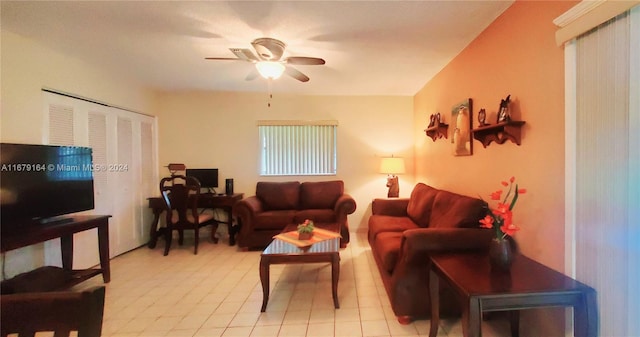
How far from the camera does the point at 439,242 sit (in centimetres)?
176

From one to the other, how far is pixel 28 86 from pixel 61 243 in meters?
1.52

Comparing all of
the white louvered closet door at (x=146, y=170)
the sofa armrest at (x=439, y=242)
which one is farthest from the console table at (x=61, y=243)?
the sofa armrest at (x=439, y=242)

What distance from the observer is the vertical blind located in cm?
117

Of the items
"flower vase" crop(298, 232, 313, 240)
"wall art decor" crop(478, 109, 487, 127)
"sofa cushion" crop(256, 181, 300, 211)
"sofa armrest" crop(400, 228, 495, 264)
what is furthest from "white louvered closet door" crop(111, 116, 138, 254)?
"wall art decor" crop(478, 109, 487, 127)

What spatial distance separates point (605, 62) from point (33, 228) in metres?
4.03

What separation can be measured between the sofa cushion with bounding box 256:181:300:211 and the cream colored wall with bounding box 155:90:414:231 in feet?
0.91

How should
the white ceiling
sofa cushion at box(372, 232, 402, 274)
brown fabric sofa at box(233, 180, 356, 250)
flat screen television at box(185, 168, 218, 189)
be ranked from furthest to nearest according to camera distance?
flat screen television at box(185, 168, 218, 189), brown fabric sofa at box(233, 180, 356, 250), sofa cushion at box(372, 232, 402, 274), the white ceiling

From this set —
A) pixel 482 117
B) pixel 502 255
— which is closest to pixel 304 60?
pixel 482 117

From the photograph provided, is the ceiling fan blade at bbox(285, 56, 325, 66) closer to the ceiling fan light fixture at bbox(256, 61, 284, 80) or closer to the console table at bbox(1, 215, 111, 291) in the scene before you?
the ceiling fan light fixture at bbox(256, 61, 284, 80)

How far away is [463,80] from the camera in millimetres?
2637

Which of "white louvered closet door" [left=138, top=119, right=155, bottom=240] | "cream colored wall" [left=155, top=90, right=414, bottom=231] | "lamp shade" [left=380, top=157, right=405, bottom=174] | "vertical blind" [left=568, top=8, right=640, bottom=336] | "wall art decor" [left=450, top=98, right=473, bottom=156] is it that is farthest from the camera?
"cream colored wall" [left=155, top=90, right=414, bottom=231]

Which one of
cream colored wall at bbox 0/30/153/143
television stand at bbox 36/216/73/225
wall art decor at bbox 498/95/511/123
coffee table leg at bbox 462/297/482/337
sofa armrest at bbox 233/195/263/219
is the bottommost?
coffee table leg at bbox 462/297/482/337

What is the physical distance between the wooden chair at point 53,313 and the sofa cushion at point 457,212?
2.19 metres

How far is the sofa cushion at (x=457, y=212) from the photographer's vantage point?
2010mm
